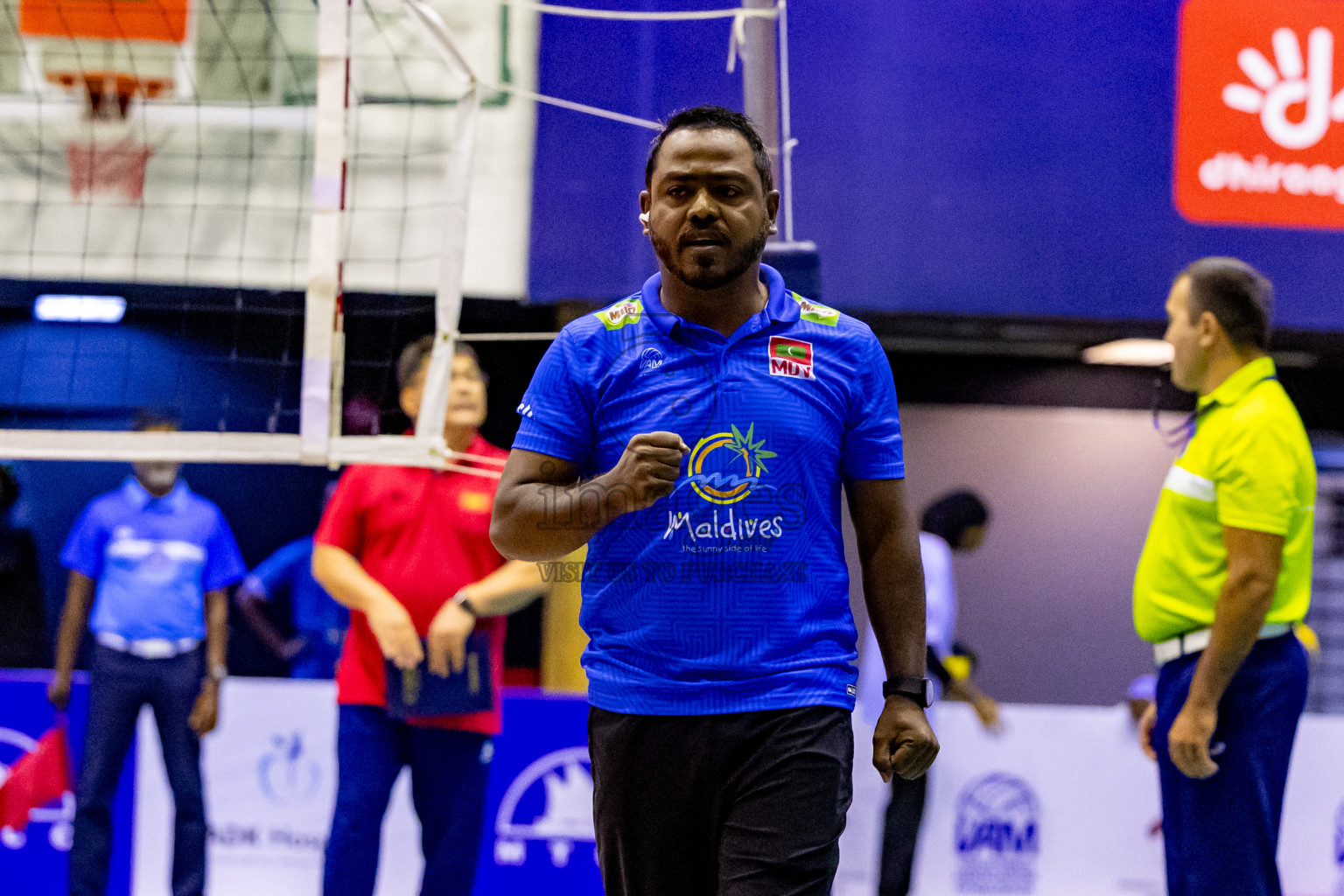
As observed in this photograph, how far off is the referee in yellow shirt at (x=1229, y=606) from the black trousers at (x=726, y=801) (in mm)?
1699

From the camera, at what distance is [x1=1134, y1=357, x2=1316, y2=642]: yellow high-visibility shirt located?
3.46 metres

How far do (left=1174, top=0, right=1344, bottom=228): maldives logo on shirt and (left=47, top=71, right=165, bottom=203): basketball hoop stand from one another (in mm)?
5109

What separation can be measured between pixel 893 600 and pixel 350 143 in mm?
4491

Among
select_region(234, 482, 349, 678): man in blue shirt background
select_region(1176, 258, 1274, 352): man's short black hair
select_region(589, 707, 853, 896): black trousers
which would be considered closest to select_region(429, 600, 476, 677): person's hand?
select_region(589, 707, 853, 896): black trousers

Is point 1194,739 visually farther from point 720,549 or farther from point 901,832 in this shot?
point 901,832

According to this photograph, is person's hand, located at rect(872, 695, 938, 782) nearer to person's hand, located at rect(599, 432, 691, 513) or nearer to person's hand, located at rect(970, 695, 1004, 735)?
person's hand, located at rect(599, 432, 691, 513)

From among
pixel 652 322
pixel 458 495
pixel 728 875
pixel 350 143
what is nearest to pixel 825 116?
pixel 350 143

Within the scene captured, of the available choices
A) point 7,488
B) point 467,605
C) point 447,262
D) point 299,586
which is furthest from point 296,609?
point 447,262

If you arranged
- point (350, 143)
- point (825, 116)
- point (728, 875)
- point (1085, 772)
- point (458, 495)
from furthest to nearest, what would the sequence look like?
point (825, 116) → point (350, 143) → point (1085, 772) → point (458, 495) → point (728, 875)

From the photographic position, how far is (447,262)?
4.01 meters

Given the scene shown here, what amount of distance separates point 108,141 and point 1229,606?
496cm

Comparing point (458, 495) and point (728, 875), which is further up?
point (458, 495)

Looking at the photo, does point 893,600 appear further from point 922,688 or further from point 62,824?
→ point 62,824

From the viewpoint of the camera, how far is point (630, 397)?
2256 millimetres
